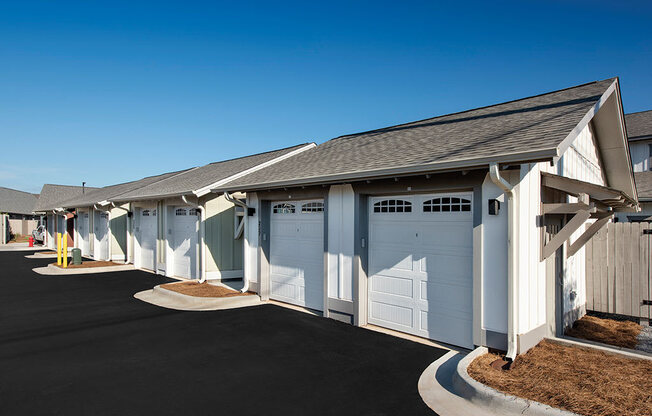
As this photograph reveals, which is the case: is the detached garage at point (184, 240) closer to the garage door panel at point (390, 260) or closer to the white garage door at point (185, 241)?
the white garage door at point (185, 241)

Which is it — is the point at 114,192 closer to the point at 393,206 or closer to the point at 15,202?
the point at 393,206

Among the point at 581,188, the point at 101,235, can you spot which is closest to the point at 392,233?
the point at 581,188

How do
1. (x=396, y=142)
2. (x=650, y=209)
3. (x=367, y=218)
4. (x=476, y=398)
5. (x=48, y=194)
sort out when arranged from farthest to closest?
(x=48, y=194), (x=650, y=209), (x=396, y=142), (x=367, y=218), (x=476, y=398)

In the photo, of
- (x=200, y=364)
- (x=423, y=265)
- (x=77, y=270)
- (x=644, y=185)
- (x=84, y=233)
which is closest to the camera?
(x=200, y=364)

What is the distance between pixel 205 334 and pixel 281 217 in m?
3.66

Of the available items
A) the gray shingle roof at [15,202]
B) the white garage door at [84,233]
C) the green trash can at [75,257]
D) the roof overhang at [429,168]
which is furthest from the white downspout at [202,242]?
the gray shingle roof at [15,202]

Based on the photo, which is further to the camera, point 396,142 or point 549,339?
point 396,142

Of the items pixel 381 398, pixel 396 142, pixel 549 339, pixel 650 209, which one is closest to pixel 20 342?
pixel 381 398

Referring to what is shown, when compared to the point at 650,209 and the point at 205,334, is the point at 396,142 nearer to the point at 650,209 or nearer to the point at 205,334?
the point at 205,334

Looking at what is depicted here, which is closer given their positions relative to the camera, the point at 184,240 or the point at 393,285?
the point at 393,285

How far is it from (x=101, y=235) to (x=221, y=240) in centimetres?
1150

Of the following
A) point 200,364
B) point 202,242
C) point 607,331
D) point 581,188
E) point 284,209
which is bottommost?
point 607,331

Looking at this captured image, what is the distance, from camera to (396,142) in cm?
905

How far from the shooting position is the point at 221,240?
1345cm
